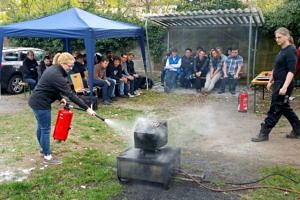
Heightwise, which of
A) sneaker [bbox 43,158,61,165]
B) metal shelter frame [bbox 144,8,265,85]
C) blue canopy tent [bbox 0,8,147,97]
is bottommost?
sneaker [bbox 43,158,61,165]

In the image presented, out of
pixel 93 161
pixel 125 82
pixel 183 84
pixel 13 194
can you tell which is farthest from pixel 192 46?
pixel 13 194

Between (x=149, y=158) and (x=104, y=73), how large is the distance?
6776 mm

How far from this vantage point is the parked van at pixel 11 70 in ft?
40.1

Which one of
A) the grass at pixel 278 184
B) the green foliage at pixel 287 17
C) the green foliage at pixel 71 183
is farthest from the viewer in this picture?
the green foliage at pixel 287 17

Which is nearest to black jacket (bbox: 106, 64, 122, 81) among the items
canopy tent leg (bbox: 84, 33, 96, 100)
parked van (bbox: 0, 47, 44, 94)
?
canopy tent leg (bbox: 84, 33, 96, 100)

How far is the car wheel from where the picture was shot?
40.7 ft

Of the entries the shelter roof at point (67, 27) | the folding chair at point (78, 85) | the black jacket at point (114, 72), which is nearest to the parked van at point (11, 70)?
the shelter roof at point (67, 27)

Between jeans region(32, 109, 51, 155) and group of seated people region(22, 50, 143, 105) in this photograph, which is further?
group of seated people region(22, 50, 143, 105)

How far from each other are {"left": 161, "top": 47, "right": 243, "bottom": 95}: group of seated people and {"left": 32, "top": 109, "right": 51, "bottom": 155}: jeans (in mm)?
7547

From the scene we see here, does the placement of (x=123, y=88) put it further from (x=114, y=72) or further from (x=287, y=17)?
(x=287, y=17)

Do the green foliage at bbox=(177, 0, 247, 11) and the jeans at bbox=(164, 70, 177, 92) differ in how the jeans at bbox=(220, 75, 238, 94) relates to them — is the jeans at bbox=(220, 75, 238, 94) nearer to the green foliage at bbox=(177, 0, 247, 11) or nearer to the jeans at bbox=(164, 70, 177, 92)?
the jeans at bbox=(164, 70, 177, 92)

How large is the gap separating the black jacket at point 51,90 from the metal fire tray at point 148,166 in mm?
1024

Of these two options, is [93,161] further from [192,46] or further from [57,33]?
[192,46]

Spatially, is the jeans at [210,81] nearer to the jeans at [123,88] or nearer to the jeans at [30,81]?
the jeans at [123,88]
